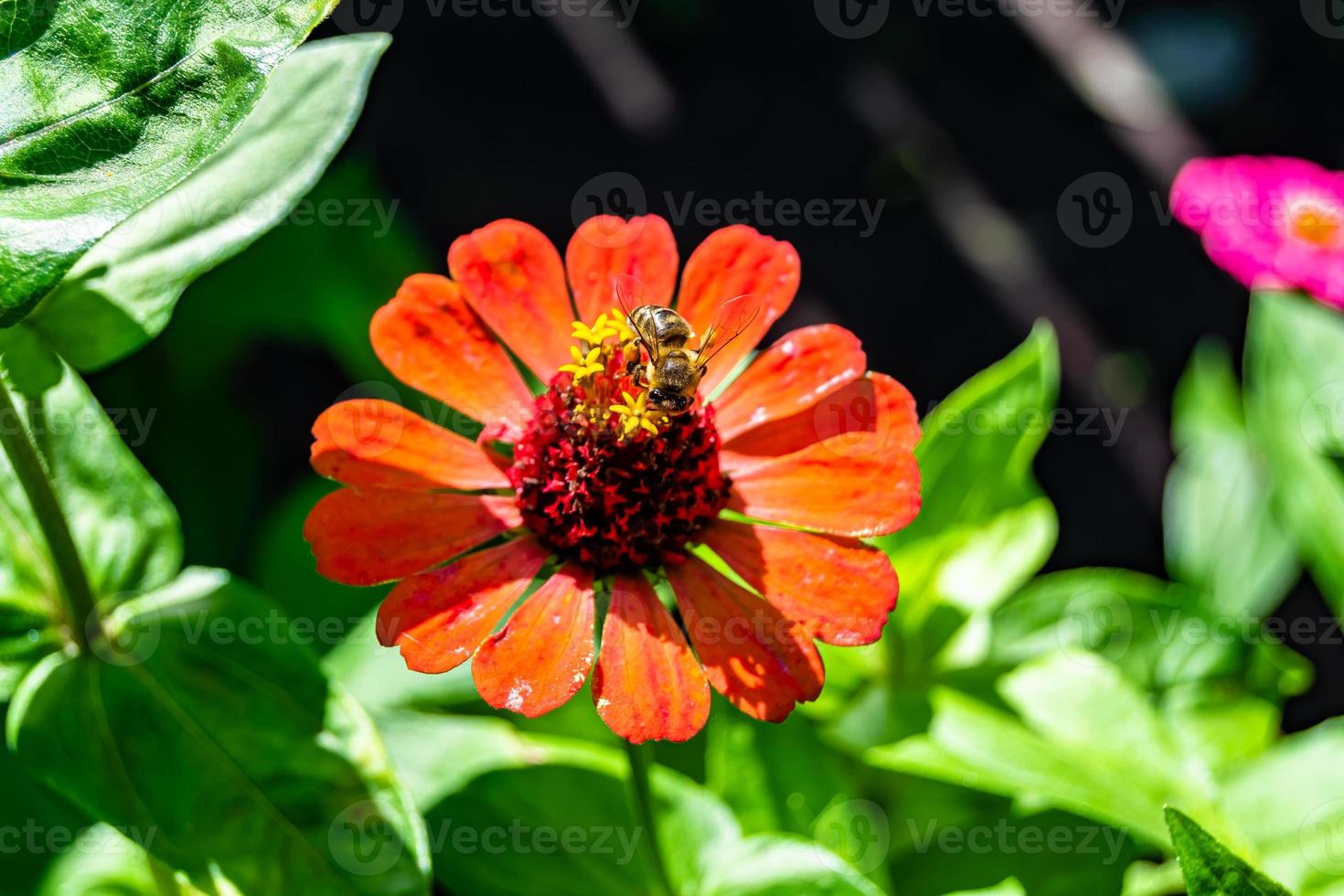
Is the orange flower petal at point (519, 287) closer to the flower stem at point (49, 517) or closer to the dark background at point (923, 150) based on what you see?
the flower stem at point (49, 517)

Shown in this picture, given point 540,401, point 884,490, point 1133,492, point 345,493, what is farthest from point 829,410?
point 1133,492

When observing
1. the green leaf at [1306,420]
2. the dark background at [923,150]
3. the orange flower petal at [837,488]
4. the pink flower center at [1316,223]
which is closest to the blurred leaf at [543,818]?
the orange flower petal at [837,488]

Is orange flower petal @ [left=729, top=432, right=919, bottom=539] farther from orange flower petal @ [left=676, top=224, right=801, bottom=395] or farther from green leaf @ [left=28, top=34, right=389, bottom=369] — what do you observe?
green leaf @ [left=28, top=34, right=389, bottom=369]

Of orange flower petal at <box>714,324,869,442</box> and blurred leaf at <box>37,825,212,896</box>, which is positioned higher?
orange flower petal at <box>714,324,869,442</box>

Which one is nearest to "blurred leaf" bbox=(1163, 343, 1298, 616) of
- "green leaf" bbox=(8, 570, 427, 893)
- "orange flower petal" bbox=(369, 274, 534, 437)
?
"orange flower petal" bbox=(369, 274, 534, 437)

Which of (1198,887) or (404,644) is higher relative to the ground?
(404,644)

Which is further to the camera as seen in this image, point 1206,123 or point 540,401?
point 1206,123

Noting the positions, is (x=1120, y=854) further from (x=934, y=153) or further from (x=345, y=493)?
(x=934, y=153)
